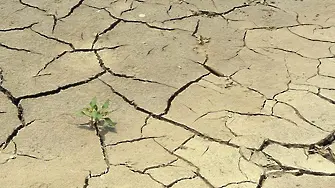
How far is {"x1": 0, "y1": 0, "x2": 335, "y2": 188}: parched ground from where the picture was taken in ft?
9.90

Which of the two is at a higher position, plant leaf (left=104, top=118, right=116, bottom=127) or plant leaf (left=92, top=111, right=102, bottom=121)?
plant leaf (left=92, top=111, right=102, bottom=121)

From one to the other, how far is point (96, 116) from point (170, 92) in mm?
563

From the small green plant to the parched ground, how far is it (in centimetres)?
4

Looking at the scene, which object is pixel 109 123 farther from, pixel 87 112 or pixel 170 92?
pixel 170 92

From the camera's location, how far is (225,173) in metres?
3.00

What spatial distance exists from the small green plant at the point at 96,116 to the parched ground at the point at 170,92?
0.04m

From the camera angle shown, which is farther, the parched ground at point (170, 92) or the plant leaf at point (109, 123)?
the plant leaf at point (109, 123)

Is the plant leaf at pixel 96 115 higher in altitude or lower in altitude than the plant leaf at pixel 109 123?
higher

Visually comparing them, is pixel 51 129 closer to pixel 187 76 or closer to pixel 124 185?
pixel 124 185

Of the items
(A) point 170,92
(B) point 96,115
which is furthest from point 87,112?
(A) point 170,92

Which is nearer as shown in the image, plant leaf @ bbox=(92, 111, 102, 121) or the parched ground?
the parched ground

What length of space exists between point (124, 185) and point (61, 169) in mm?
337

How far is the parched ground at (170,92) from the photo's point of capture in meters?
3.02

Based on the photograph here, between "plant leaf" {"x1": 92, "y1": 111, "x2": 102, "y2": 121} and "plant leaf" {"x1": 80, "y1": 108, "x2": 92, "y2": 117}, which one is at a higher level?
"plant leaf" {"x1": 92, "y1": 111, "x2": 102, "y2": 121}
